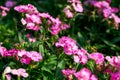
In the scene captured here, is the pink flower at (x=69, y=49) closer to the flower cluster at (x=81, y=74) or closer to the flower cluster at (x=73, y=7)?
the flower cluster at (x=81, y=74)

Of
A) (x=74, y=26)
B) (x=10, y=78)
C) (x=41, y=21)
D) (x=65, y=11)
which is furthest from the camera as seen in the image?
(x=74, y=26)

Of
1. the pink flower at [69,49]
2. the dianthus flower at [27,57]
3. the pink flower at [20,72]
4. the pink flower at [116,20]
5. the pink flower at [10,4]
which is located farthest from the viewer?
the pink flower at [10,4]

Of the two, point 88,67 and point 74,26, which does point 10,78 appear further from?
point 74,26

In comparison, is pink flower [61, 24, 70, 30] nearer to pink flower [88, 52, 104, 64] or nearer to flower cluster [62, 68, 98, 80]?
pink flower [88, 52, 104, 64]

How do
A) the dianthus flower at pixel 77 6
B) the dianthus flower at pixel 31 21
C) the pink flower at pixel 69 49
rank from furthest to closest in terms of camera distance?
the dianthus flower at pixel 77 6, the dianthus flower at pixel 31 21, the pink flower at pixel 69 49

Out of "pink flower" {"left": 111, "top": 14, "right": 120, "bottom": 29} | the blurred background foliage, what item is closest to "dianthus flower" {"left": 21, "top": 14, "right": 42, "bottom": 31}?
the blurred background foliage

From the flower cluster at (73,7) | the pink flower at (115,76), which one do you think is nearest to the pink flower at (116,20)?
the flower cluster at (73,7)

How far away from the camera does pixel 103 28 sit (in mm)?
5492

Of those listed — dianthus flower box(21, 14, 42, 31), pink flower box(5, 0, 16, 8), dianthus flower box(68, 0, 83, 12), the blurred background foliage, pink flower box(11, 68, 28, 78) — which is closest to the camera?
pink flower box(11, 68, 28, 78)

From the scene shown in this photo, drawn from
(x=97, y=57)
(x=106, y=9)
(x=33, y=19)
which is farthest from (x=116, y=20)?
(x=33, y=19)

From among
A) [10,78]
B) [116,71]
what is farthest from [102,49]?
[10,78]

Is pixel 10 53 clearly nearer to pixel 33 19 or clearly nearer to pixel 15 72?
pixel 15 72

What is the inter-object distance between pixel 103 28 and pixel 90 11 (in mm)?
270

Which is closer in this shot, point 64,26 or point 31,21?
point 31,21
